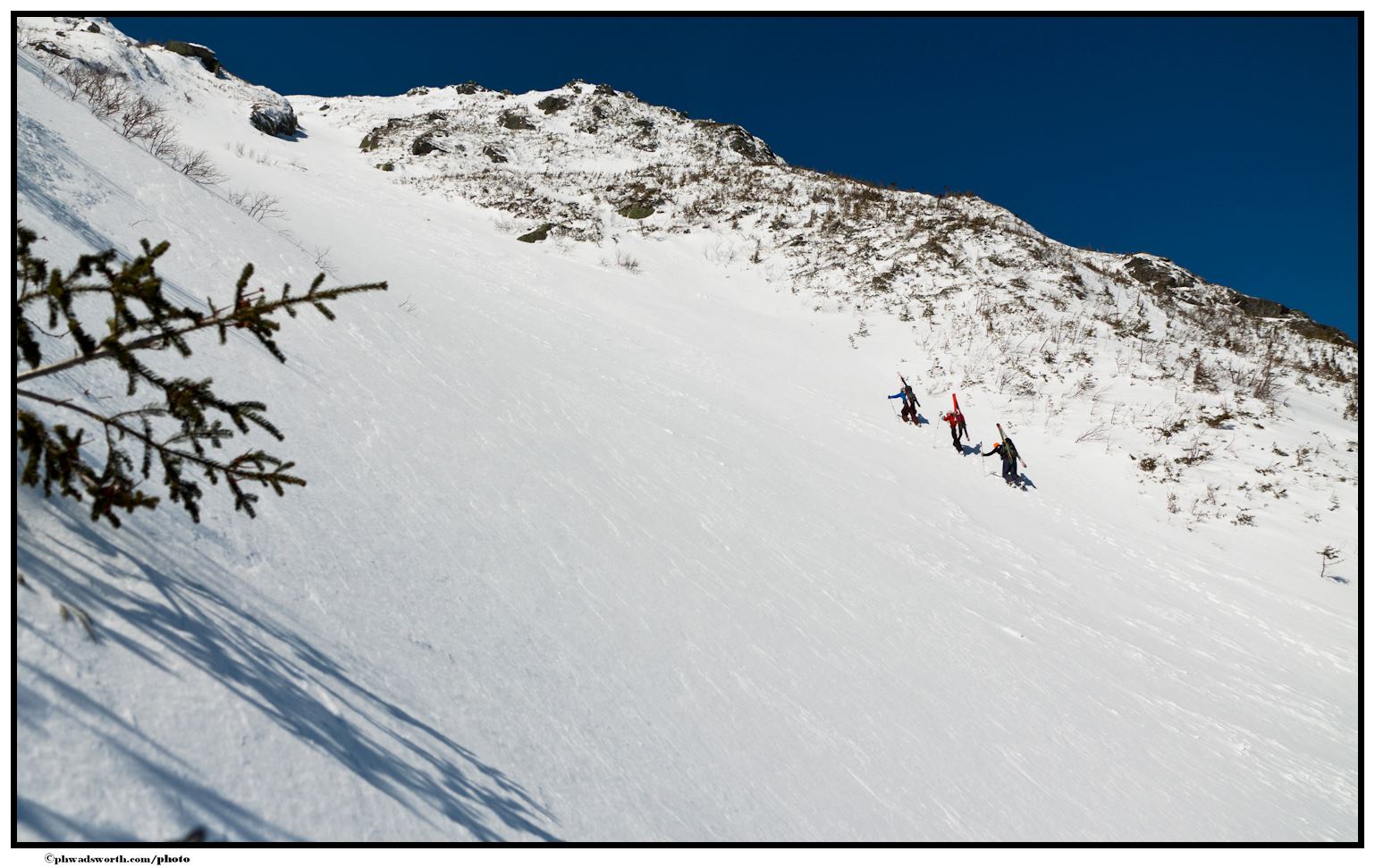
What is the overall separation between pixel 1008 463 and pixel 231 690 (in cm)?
1108

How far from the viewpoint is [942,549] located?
7.79 m

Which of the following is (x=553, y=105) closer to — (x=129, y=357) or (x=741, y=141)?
(x=741, y=141)

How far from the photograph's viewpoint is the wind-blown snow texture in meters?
1.98

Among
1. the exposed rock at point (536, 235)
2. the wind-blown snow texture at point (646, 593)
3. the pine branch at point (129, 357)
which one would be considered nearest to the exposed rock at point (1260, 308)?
the wind-blown snow texture at point (646, 593)

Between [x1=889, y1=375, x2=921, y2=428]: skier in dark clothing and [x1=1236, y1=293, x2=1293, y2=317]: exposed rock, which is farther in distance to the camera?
[x1=1236, y1=293, x2=1293, y2=317]: exposed rock

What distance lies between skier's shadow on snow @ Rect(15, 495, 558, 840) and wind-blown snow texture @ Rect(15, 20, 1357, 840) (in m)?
0.01

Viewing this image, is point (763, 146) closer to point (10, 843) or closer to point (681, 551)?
point (681, 551)

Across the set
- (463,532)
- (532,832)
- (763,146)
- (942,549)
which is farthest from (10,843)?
(763,146)

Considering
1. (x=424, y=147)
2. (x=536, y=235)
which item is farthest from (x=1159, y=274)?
(x=424, y=147)

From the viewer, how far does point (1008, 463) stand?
35.4 feet

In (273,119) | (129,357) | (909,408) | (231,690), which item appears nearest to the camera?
(129,357)

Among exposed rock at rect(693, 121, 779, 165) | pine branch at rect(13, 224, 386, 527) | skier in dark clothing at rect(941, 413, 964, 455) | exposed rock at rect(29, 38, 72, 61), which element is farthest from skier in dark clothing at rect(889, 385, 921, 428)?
exposed rock at rect(29, 38, 72, 61)

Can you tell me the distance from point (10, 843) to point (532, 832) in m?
1.35

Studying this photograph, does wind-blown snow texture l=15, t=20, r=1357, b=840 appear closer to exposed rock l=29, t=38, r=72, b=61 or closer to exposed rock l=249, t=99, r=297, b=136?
exposed rock l=29, t=38, r=72, b=61
